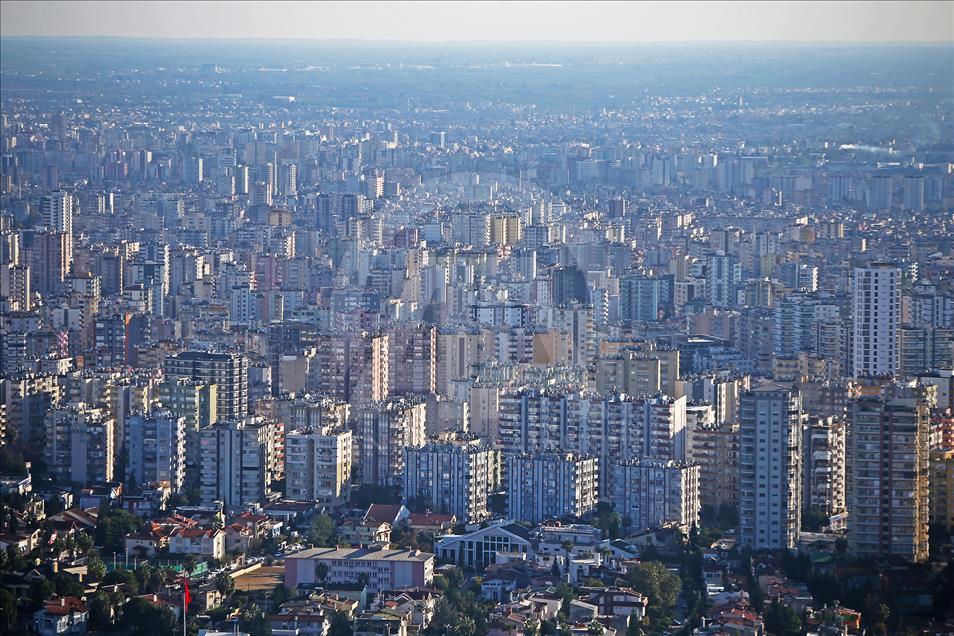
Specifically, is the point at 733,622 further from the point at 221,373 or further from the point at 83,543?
the point at 221,373

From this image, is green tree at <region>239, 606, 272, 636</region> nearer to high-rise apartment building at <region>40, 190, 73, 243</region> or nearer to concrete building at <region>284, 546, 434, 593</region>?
concrete building at <region>284, 546, 434, 593</region>

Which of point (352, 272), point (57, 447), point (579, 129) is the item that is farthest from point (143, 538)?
Result: point (579, 129)

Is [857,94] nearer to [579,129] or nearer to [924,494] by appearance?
[579,129]

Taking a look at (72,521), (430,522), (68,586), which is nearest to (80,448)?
(72,521)

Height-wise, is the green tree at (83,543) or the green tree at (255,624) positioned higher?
the green tree at (255,624)

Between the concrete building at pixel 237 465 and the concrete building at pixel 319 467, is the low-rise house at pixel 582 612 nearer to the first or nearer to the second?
the concrete building at pixel 319 467

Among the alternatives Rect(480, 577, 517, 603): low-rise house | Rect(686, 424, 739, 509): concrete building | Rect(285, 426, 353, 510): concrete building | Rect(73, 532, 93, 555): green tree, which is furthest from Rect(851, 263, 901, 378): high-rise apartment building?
Rect(73, 532, 93, 555): green tree

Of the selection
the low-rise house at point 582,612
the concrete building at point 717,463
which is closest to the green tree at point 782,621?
the low-rise house at point 582,612
